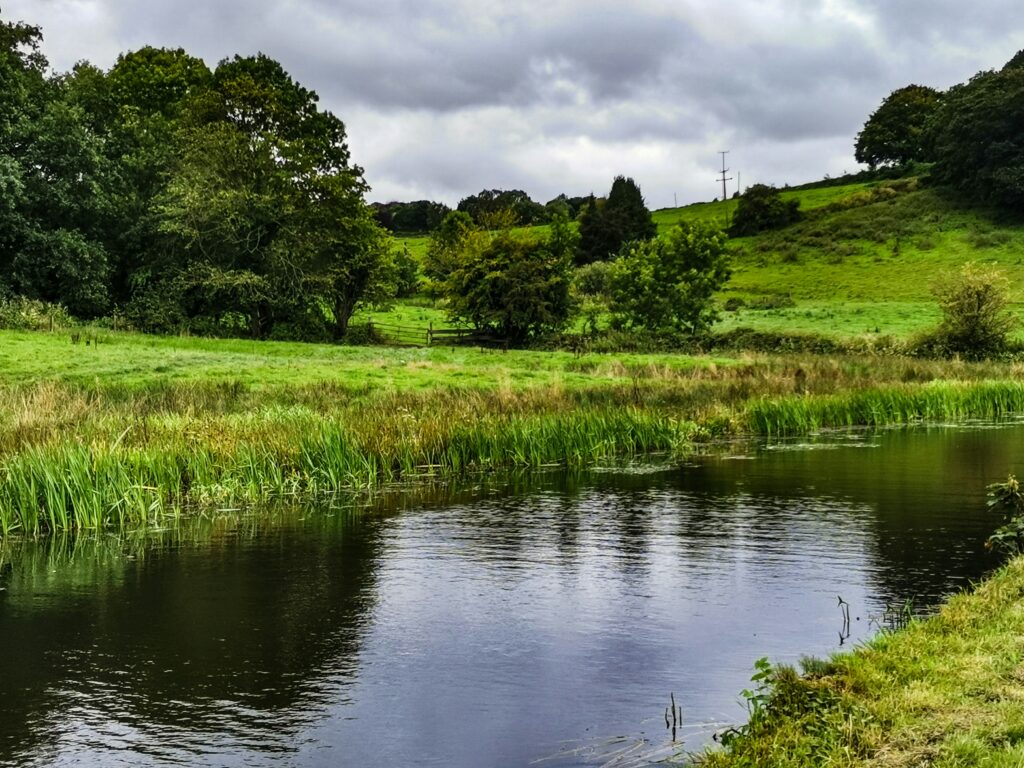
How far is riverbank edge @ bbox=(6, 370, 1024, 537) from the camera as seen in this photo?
16422mm

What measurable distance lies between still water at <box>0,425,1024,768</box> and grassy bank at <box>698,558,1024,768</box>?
783mm

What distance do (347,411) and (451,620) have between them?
43.3 ft

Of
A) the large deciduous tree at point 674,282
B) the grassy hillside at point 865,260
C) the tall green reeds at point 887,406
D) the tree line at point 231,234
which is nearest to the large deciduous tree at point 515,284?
the tree line at point 231,234

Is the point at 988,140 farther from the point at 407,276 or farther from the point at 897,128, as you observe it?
the point at 407,276

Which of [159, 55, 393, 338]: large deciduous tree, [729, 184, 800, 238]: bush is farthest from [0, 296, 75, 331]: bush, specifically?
[729, 184, 800, 238]: bush

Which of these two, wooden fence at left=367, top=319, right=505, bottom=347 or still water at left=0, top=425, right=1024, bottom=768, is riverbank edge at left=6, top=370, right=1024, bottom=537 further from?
wooden fence at left=367, top=319, right=505, bottom=347

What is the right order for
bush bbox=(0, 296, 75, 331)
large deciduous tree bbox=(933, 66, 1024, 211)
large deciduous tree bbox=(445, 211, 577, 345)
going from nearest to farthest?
bush bbox=(0, 296, 75, 331) < large deciduous tree bbox=(445, 211, 577, 345) < large deciduous tree bbox=(933, 66, 1024, 211)

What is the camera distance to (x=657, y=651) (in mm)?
10086

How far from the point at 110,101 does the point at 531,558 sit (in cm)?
5191

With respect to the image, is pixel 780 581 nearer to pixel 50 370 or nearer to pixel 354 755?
pixel 354 755

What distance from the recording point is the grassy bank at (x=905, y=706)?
648cm

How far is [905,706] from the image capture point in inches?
287

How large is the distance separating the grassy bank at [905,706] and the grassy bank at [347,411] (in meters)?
12.5

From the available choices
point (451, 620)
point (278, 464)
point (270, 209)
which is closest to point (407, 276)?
point (270, 209)
